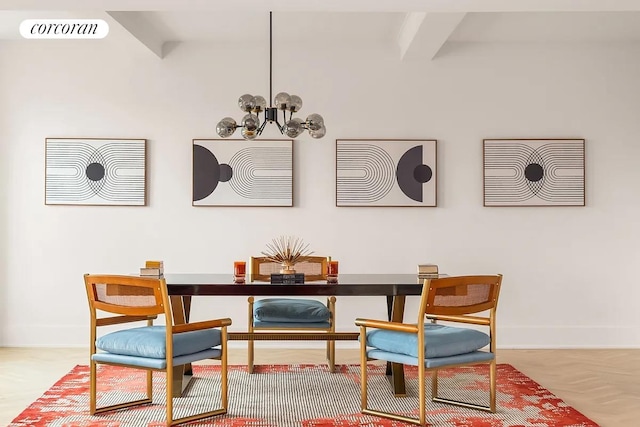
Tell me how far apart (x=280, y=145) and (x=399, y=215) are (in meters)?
1.24

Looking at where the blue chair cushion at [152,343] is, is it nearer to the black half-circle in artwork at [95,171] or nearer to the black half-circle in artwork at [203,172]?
the black half-circle in artwork at [203,172]

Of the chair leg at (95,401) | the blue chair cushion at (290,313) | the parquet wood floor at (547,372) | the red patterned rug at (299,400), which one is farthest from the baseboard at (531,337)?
the chair leg at (95,401)

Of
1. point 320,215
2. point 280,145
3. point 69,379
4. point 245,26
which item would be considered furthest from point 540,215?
point 69,379

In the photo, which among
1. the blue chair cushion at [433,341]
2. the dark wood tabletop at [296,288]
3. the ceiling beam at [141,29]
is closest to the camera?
the blue chair cushion at [433,341]

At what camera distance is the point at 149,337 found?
11.8 feet

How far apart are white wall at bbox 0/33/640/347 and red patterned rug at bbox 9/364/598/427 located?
4.20 feet

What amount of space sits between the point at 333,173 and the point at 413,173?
72 centimetres

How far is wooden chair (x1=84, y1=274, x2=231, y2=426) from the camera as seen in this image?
352 cm

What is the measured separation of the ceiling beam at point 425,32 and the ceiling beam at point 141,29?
2117 millimetres

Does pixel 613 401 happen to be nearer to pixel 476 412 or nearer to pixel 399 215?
pixel 476 412

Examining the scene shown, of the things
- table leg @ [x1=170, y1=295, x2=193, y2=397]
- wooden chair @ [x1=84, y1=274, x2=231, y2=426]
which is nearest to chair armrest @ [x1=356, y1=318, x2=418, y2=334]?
wooden chair @ [x1=84, y1=274, x2=231, y2=426]

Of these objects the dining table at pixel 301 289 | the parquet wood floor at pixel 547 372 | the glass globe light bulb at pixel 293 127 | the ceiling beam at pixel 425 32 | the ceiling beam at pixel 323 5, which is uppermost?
the ceiling beam at pixel 425 32

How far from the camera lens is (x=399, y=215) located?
Result: 616 cm

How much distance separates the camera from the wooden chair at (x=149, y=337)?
3516mm
